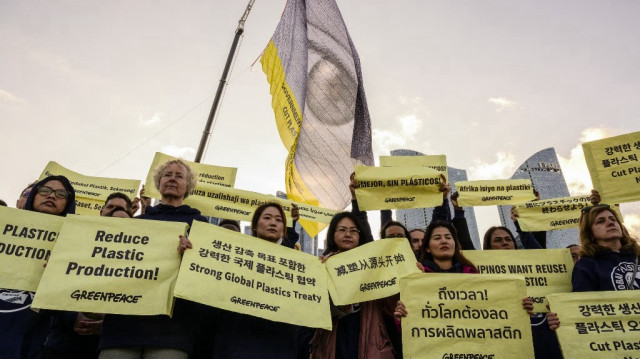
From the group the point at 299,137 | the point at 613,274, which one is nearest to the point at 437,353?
the point at 613,274

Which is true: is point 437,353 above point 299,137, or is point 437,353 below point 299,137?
below

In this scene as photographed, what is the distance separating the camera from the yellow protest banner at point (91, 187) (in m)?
6.64

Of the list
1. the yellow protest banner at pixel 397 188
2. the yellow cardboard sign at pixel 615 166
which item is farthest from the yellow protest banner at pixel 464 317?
the yellow cardboard sign at pixel 615 166

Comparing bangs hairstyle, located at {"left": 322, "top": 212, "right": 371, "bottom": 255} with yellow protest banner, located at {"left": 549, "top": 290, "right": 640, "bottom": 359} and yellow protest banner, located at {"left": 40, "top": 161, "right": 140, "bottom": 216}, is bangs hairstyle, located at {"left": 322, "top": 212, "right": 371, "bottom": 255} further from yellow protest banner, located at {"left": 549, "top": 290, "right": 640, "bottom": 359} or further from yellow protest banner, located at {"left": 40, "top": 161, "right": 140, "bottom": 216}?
yellow protest banner, located at {"left": 40, "top": 161, "right": 140, "bottom": 216}

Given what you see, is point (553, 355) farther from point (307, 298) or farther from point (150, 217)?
point (150, 217)

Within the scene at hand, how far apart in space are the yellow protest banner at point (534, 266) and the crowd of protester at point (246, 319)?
0.24 meters

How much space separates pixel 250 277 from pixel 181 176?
58.0 inches

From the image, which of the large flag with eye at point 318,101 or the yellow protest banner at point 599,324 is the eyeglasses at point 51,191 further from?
the yellow protest banner at point 599,324

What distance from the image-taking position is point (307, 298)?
347 centimetres

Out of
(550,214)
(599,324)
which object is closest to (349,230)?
(599,324)

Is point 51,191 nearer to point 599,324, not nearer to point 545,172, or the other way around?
point 599,324

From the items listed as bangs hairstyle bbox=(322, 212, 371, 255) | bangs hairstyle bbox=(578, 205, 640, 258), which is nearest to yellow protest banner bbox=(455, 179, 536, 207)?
bangs hairstyle bbox=(578, 205, 640, 258)

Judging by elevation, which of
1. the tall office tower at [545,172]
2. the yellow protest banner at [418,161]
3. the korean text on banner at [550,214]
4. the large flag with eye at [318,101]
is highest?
the tall office tower at [545,172]

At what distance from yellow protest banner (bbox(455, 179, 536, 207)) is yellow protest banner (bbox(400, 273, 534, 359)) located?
3398 mm
